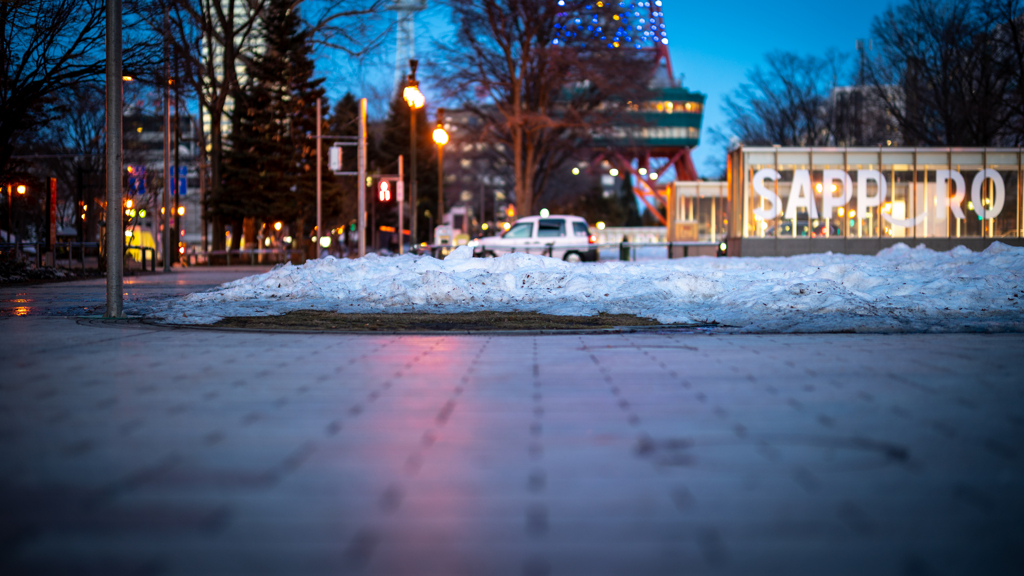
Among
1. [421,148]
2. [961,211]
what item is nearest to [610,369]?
[961,211]

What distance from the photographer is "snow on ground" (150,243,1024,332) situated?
1082 centimetres

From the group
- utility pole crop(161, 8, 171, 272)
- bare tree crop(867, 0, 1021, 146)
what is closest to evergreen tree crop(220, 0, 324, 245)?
utility pole crop(161, 8, 171, 272)

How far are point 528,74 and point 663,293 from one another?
27.3 metres

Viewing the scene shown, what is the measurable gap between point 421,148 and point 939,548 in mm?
89424

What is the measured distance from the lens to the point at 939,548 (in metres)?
2.83

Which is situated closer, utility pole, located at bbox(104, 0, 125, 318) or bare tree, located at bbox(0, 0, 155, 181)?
utility pole, located at bbox(104, 0, 125, 318)

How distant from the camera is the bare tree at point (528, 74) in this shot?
121ft

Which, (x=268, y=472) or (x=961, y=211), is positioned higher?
(x=961, y=211)

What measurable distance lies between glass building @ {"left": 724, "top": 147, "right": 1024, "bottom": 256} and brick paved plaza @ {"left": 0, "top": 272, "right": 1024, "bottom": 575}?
88.6ft

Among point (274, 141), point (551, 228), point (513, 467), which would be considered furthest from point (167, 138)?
point (513, 467)

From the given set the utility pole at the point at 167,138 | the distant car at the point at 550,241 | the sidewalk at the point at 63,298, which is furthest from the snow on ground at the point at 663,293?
the distant car at the point at 550,241

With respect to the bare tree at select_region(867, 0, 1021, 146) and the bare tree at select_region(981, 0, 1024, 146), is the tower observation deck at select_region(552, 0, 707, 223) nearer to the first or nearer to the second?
the bare tree at select_region(867, 0, 1021, 146)

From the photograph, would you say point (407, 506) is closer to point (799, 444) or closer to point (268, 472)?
point (268, 472)

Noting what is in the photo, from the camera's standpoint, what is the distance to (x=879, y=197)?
109ft
